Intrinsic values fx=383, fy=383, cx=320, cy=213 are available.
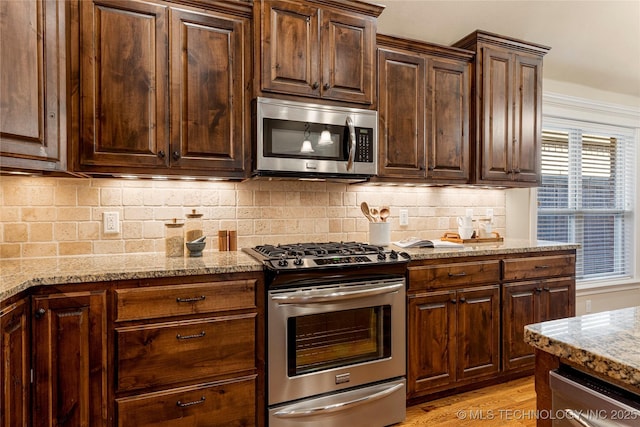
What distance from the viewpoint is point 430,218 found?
3.23m

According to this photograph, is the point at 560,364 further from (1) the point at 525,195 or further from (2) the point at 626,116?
(2) the point at 626,116

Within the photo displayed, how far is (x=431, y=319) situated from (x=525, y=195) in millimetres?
1911

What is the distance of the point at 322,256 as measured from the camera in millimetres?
2129

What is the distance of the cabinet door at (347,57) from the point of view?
→ 7.89 feet

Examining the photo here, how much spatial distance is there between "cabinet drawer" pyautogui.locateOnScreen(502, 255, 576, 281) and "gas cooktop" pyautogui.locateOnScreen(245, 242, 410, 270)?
0.93m

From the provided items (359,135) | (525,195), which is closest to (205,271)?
(359,135)

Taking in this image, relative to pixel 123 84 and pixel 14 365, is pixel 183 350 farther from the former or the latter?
pixel 123 84

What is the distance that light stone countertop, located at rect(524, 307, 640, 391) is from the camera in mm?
727

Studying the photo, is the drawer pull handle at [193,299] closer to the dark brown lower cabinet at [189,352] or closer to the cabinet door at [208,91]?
the dark brown lower cabinet at [189,352]

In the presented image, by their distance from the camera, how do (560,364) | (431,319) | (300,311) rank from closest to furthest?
(560,364) < (300,311) < (431,319)

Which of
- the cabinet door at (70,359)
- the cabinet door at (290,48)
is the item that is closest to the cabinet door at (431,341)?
the cabinet door at (290,48)

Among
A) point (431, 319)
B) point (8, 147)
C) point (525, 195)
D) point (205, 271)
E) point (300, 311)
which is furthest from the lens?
point (525, 195)

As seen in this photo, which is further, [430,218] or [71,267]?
[430,218]

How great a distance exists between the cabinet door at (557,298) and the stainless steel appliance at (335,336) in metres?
1.29
